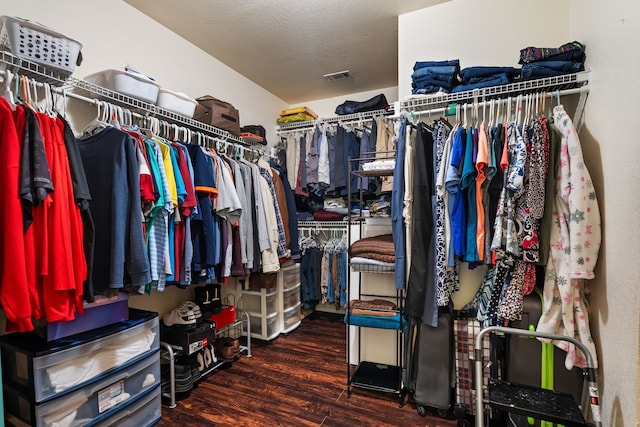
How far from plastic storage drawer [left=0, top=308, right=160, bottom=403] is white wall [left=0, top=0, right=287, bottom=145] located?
58.4 inches

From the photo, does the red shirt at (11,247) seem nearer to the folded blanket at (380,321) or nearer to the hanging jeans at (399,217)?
the folded blanket at (380,321)

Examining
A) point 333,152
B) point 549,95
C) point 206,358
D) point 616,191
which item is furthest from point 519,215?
point 206,358

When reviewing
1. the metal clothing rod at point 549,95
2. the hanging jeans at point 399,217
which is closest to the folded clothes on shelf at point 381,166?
the hanging jeans at point 399,217

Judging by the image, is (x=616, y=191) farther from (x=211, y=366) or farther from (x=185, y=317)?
(x=211, y=366)

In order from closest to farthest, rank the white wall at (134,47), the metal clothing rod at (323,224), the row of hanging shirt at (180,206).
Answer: the row of hanging shirt at (180,206)
the white wall at (134,47)
the metal clothing rod at (323,224)

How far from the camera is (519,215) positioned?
60.7 inches

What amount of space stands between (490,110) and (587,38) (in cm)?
54

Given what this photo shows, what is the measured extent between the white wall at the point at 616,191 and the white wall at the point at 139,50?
2601 millimetres

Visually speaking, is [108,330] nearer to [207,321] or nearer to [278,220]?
[207,321]

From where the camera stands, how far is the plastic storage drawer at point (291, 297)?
3.05m

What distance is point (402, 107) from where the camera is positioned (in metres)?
2.02

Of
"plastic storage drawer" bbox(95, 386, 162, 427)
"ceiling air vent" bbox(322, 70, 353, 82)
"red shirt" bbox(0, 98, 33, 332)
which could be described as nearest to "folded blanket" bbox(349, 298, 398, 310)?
"plastic storage drawer" bbox(95, 386, 162, 427)

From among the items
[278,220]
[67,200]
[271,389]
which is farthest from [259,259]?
[67,200]

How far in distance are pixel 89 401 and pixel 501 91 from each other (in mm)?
2667
